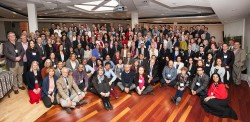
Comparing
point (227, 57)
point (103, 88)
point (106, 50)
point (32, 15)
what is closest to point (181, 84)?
point (103, 88)

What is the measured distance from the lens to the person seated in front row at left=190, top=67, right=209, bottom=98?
15.5ft

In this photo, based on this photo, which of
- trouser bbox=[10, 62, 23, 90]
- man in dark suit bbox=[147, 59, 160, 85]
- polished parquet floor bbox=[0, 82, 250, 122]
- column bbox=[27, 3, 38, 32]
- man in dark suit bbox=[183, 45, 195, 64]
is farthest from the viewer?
column bbox=[27, 3, 38, 32]

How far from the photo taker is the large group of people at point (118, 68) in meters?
4.26

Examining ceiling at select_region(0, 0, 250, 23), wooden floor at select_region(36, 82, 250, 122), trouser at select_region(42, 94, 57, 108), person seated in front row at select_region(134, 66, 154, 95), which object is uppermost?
ceiling at select_region(0, 0, 250, 23)

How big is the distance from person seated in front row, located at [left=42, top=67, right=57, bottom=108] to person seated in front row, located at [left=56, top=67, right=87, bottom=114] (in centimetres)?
15

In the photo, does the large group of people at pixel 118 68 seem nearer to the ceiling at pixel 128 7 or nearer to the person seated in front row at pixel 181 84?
the person seated in front row at pixel 181 84

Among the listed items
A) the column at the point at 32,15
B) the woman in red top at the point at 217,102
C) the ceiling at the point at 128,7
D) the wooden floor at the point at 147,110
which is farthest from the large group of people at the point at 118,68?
the column at the point at 32,15

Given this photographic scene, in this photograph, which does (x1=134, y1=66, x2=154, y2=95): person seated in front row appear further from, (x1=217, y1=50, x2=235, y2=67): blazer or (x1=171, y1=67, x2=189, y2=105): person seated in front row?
(x1=217, y1=50, x2=235, y2=67): blazer

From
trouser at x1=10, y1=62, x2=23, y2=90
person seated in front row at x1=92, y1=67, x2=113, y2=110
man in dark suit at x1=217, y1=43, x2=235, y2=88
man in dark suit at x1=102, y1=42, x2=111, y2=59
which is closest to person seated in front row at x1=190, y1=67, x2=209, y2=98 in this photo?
man in dark suit at x1=217, y1=43, x2=235, y2=88

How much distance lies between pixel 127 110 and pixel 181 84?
4.98ft

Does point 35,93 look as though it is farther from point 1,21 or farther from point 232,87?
point 1,21

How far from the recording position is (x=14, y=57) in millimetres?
4562

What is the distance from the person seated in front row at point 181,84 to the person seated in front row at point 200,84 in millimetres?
280

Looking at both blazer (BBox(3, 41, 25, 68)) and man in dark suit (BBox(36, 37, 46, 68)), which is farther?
man in dark suit (BBox(36, 37, 46, 68))
